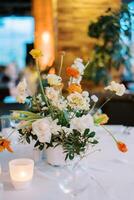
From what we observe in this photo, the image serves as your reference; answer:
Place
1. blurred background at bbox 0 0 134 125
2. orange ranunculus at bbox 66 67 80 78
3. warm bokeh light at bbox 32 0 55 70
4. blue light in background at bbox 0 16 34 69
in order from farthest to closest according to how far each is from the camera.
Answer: blue light in background at bbox 0 16 34 69 < warm bokeh light at bbox 32 0 55 70 < blurred background at bbox 0 0 134 125 < orange ranunculus at bbox 66 67 80 78

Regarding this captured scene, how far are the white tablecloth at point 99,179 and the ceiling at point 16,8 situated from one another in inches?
320

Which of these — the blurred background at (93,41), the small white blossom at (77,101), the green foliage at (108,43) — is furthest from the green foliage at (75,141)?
the green foliage at (108,43)

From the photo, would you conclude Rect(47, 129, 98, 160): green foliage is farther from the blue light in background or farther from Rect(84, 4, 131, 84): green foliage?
the blue light in background

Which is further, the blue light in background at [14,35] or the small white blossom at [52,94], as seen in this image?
the blue light in background at [14,35]

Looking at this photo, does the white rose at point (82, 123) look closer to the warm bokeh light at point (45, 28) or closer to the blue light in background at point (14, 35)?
the warm bokeh light at point (45, 28)

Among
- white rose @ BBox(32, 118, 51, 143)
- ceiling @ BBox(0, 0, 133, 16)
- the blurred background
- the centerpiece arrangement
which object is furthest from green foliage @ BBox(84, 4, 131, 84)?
ceiling @ BBox(0, 0, 133, 16)

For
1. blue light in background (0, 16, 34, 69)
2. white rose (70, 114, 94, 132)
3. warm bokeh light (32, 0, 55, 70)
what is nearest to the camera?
white rose (70, 114, 94, 132)

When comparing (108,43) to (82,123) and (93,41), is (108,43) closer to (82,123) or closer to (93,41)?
(93,41)

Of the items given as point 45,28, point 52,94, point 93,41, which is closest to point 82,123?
point 52,94

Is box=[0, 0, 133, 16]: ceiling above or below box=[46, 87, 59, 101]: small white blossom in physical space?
below

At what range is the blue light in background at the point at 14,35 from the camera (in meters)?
9.88

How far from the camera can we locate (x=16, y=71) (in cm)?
723

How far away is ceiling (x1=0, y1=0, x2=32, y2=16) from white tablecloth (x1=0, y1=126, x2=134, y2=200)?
8.14 metres

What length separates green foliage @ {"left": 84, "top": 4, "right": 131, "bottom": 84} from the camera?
5.01 m
